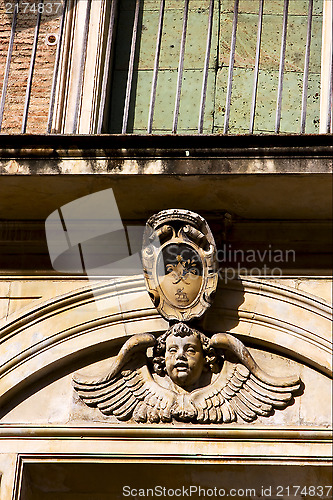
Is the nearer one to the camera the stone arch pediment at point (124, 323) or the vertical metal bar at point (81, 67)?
the stone arch pediment at point (124, 323)

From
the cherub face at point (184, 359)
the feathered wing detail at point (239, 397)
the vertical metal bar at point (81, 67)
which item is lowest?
the feathered wing detail at point (239, 397)

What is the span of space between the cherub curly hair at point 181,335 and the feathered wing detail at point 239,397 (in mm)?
104

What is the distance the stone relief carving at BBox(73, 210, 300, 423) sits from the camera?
5492mm

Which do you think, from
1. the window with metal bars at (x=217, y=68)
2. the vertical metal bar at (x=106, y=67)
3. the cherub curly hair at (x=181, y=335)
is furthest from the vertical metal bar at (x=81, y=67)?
the cherub curly hair at (x=181, y=335)

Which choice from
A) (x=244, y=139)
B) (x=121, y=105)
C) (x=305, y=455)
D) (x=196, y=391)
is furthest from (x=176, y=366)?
(x=121, y=105)

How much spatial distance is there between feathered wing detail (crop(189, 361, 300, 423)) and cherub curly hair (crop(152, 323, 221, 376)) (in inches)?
4.1

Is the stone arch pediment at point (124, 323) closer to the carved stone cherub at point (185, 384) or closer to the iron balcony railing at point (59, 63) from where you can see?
the carved stone cherub at point (185, 384)

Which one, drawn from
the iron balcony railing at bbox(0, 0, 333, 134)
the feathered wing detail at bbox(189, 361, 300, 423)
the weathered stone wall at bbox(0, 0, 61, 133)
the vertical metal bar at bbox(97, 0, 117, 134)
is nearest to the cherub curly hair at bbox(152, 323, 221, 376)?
the feathered wing detail at bbox(189, 361, 300, 423)

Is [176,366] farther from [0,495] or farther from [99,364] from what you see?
[0,495]

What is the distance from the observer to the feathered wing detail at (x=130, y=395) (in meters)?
5.52

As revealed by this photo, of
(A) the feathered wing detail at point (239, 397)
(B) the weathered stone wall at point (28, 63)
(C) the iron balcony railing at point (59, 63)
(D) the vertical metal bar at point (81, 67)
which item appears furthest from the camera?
(B) the weathered stone wall at point (28, 63)

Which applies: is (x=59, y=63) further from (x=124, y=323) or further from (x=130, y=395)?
(x=130, y=395)

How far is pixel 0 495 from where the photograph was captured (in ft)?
17.9

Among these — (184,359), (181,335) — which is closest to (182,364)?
(184,359)
